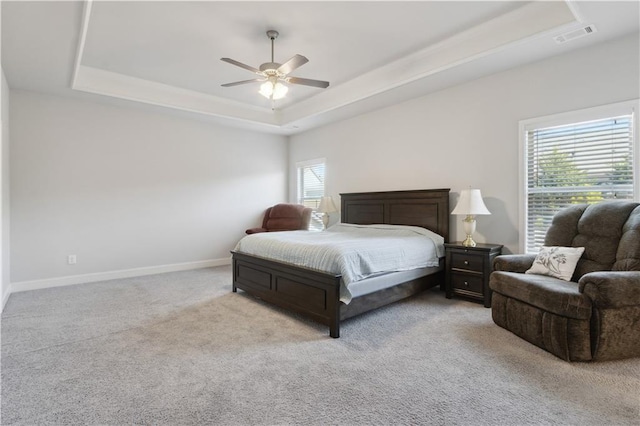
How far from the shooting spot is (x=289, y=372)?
216 centimetres

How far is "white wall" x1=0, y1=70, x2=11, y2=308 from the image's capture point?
11.9ft

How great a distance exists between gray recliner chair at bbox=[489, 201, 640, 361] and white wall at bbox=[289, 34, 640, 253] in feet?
2.77

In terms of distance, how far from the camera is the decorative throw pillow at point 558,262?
2779mm

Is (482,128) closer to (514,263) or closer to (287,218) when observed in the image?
(514,263)

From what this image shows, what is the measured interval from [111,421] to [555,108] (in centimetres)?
462

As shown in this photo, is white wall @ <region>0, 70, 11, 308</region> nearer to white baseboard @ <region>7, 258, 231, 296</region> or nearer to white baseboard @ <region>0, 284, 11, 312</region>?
white baseboard @ <region>0, 284, 11, 312</region>

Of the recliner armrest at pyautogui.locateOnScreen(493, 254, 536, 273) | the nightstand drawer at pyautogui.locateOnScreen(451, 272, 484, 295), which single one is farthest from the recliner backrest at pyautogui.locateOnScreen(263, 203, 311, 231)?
the recliner armrest at pyautogui.locateOnScreen(493, 254, 536, 273)

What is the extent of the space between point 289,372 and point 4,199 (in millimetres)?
4078

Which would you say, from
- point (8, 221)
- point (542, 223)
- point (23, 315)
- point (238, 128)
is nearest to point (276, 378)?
point (23, 315)

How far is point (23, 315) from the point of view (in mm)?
3283

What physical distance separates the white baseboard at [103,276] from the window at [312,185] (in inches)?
80.3

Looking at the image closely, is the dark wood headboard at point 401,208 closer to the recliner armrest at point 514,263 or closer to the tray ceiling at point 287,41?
the recliner armrest at point 514,263

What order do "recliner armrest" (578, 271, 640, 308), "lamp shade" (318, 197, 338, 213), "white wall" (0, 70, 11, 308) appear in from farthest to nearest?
"lamp shade" (318, 197, 338, 213), "white wall" (0, 70, 11, 308), "recliner armrest" (578, 271, 640, 308)

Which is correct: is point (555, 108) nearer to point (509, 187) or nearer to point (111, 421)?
point (509, 187)
